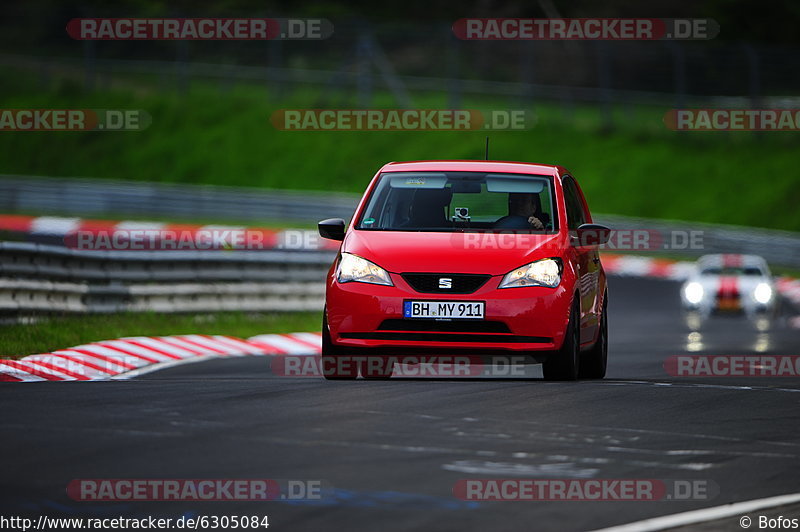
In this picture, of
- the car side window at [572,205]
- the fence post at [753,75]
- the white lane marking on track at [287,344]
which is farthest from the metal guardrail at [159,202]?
the car side window at [572,205]

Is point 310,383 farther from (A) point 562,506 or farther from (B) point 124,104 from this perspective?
(B) point 124,104

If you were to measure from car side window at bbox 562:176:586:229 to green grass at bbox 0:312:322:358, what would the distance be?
5031 millimetres

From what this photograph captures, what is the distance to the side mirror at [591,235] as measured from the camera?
41.3 feet

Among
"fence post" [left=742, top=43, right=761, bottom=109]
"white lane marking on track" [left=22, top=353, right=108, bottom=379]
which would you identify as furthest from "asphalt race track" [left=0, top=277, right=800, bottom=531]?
"fence post" [left=742, top=43, right=761, bottom=109]

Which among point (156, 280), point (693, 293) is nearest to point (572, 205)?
point (156, 280)

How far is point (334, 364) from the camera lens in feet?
39.4

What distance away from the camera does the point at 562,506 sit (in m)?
7.30

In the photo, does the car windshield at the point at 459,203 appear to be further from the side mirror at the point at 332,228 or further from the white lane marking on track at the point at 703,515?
the white lane marking on track at the point at 703,515

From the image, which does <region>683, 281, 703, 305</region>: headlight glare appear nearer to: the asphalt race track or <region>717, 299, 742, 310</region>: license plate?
<region>717, 299, 742, 310</region>: license plate

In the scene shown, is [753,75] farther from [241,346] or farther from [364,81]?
[241,346]

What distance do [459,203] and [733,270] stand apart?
62.4 feet

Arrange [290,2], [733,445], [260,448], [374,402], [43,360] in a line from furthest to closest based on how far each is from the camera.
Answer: [290,2] → [43,360] → [374,402] → [733,445] → [260,448]

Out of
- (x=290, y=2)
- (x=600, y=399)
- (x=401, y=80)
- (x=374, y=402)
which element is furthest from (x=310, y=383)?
(x=290, y=2)

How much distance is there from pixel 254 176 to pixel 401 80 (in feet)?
21.7
